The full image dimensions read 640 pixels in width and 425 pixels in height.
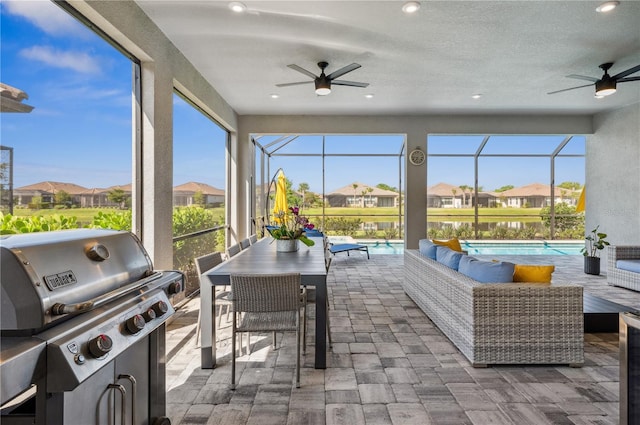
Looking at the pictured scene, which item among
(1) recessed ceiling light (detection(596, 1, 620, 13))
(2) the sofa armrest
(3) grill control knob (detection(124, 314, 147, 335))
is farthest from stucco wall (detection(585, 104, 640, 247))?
(3) grill control knob (detection(124, 314, 147, 335))

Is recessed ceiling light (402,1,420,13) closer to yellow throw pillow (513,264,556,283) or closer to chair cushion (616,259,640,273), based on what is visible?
yellow throw pillow (513,264,556,283)

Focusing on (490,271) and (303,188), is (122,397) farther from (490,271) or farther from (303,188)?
(303,188)

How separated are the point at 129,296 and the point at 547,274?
2739 mm

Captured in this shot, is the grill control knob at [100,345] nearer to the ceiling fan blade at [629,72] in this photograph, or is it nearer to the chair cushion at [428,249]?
the chair cushion at [428,249]

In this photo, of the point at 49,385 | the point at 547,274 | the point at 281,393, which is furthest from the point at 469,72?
the point at 49,385

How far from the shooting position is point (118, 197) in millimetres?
2965

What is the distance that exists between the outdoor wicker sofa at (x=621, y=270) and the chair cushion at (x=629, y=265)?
0.10 ft

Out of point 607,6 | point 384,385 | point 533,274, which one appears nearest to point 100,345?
point 384,385

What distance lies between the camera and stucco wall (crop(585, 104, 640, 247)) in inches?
226

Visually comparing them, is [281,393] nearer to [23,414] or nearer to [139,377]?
[139,377]

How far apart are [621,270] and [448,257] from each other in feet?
10.9

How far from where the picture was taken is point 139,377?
1347 mm

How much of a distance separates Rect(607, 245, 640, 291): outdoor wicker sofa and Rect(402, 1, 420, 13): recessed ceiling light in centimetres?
440

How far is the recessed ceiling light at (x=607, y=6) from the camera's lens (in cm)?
281
